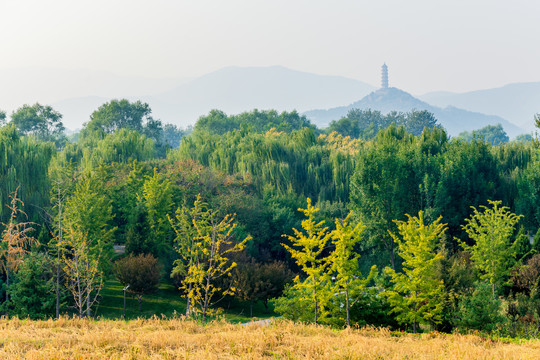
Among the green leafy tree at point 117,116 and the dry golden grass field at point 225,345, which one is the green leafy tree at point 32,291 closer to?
the dry golden grass field at point 225,345

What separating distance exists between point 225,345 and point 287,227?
77.2 feet

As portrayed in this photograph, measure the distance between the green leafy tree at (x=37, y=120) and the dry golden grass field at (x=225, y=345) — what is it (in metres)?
76.1

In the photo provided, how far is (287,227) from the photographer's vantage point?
34.5 metres

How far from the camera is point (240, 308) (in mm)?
28203

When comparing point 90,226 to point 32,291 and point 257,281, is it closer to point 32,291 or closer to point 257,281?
point 32,291

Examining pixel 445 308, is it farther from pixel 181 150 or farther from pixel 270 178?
pixel 181 150

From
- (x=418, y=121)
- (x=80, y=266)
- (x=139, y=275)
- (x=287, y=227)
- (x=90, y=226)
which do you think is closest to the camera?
(x=80, y=266)

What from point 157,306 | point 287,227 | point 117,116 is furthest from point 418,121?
point 157,306

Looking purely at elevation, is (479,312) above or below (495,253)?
below

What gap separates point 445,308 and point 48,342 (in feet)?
44.0

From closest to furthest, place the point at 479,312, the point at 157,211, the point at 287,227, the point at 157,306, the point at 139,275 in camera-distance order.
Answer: the point at 479,312
the point at 139,275
the point at 157,306
the point at 157,211
the point at 287,227

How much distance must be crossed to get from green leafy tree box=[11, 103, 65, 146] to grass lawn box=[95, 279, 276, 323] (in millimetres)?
60320

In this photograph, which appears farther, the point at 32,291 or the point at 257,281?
the point at 257,281

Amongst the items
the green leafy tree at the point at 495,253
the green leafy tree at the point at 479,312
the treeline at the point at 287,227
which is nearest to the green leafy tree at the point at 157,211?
the treeline at the point at 287,227
